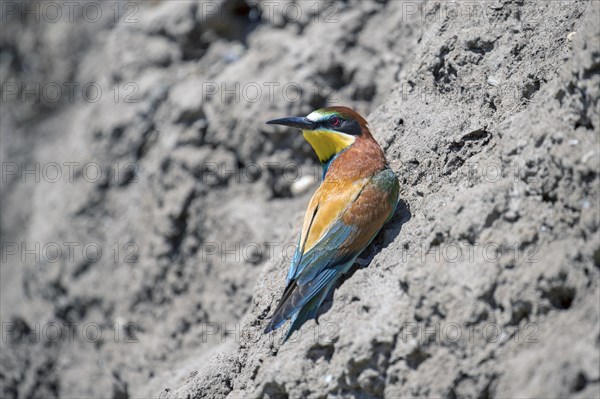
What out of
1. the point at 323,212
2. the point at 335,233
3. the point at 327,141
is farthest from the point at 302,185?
the point at 335,233

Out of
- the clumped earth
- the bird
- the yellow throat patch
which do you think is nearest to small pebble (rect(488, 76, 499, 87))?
the clumped earth

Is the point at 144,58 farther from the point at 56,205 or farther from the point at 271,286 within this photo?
the point at 271,286

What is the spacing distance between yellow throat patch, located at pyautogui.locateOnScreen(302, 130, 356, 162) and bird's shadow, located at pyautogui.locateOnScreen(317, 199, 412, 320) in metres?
0.51

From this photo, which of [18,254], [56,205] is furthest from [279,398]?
[18,254]

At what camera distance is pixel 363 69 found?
4.52 metres

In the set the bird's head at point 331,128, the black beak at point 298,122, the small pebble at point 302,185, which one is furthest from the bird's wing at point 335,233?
the small pebble at point 302,185

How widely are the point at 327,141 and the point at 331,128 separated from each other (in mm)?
65

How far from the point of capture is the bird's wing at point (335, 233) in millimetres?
2840

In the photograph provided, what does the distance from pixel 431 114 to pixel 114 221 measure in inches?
99.3

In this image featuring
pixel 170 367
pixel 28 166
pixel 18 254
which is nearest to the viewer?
pixel 170 367

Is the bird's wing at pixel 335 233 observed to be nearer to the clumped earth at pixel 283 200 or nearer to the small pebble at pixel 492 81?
the clumped earth at pixel 283 200

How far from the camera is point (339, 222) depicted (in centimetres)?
303

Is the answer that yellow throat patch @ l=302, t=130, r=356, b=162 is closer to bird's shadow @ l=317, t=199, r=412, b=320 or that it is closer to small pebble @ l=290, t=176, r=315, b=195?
bird's shadow @ l=317, t=199, r=412, b=320

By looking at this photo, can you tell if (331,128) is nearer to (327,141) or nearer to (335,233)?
(327,141)
